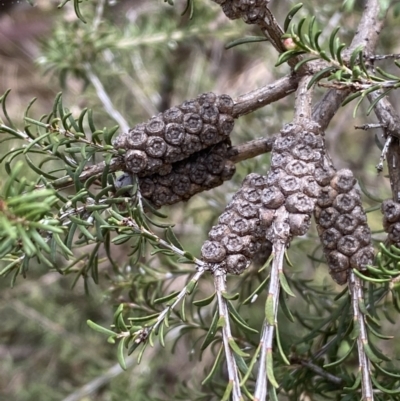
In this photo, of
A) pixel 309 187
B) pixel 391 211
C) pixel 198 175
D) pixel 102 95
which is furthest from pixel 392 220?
pixel 102 95

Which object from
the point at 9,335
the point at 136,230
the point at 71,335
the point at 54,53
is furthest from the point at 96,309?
the point at 136,230

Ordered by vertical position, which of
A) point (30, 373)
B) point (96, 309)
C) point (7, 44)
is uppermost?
point (7, 44)

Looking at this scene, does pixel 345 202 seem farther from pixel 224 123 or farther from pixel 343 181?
pixel 224 123

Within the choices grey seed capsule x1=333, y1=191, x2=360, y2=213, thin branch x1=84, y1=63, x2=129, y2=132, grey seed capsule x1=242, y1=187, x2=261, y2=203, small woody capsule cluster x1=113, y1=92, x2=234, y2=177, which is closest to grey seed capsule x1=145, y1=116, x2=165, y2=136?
small woody capsule cluster x1=113, y1=92, x2=234, y2=177

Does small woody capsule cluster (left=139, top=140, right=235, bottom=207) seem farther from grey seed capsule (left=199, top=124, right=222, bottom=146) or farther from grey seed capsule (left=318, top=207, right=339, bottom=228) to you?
grey seed capsule (left=318, top=207, right=339, bottom=228)

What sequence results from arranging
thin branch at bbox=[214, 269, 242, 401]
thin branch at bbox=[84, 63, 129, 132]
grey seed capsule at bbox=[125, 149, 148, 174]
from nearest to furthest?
thin branch at bbox=[214, 269, 242, 401] < grey seed capsule at bbox=[125, 149, 148, 174] < thin branch at bbox=[84, 63, 129, 132]

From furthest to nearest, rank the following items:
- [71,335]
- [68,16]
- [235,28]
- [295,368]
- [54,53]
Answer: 1. [71,335]
2. [68,16]
3. [235,28]
4. [54,53]
5. [295,368]

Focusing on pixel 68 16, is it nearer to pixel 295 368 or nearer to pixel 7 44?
pixel 7 44
